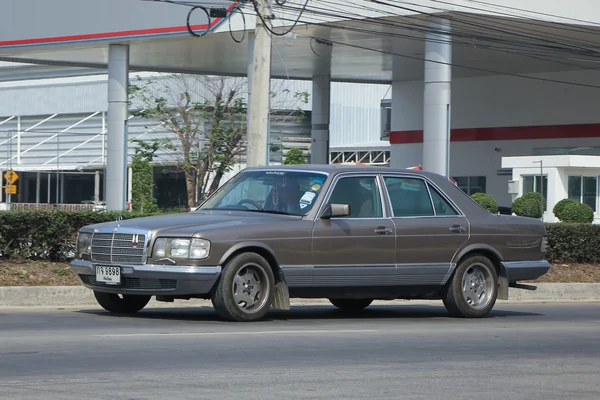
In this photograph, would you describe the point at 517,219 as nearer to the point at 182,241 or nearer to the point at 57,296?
the point at 182,241

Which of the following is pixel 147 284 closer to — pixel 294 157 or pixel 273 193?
pixel 273 193

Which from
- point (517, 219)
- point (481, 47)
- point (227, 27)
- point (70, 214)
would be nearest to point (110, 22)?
point (227, 27)

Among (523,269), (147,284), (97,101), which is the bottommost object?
(147,284)

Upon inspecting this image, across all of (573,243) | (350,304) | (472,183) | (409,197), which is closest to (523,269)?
(409,197)

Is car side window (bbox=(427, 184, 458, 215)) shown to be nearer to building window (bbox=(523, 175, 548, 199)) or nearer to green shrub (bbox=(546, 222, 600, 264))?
green shrub (bbox=(546, 222, 600, 264))

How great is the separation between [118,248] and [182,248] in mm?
772

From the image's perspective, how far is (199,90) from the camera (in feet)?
159

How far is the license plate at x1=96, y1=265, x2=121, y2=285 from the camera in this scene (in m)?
11.3

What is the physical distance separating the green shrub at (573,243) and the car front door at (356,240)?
8881mm

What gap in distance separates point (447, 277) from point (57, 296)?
5164 mm

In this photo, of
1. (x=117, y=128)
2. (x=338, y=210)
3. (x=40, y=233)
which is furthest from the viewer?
(x=117, y=128)

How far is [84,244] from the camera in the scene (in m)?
11.9

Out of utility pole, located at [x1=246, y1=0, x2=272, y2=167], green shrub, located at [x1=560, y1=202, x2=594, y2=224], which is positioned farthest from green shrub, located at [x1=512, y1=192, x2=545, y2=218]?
utility pole, located at [x1=246, y1=0, x2=272, y2=167]

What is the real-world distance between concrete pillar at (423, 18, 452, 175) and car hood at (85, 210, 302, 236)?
16.2 m
